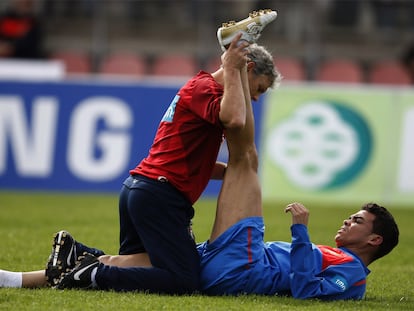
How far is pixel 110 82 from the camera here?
14.6 meters

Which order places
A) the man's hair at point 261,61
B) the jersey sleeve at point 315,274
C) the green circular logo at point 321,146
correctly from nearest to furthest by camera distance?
the jersey sleeve at point 315,274 < the man's hair at point 261,61 < the green circular logo at point 321,146

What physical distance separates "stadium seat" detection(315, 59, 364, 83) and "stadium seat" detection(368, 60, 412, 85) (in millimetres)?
314

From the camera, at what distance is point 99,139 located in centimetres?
1419

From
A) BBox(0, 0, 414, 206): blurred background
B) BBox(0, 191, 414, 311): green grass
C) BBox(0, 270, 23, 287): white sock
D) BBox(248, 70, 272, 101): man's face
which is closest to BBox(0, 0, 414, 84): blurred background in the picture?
BBox(0, 0, 414, 206): blurred background

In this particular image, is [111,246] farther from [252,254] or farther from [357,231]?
[357,231]

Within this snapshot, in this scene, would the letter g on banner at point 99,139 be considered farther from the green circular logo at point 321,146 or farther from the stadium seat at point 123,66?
the stadium seat at point 123,66

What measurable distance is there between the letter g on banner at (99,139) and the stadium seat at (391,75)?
573 centimetres

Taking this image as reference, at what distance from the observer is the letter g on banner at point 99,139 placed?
1422cm

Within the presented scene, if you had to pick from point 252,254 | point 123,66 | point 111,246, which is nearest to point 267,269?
point 252,254

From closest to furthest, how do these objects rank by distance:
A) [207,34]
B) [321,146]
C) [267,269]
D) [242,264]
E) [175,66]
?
[242,264], [267,269], [321,146], [175,66], [207,34]

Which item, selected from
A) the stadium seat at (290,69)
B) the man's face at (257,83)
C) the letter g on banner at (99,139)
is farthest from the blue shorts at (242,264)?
the stadium seat at (290,69)

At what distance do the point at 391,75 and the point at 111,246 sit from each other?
10232 millimetres

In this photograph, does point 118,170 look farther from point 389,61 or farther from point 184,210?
point 184,210

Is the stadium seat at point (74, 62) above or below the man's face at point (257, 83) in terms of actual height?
below
